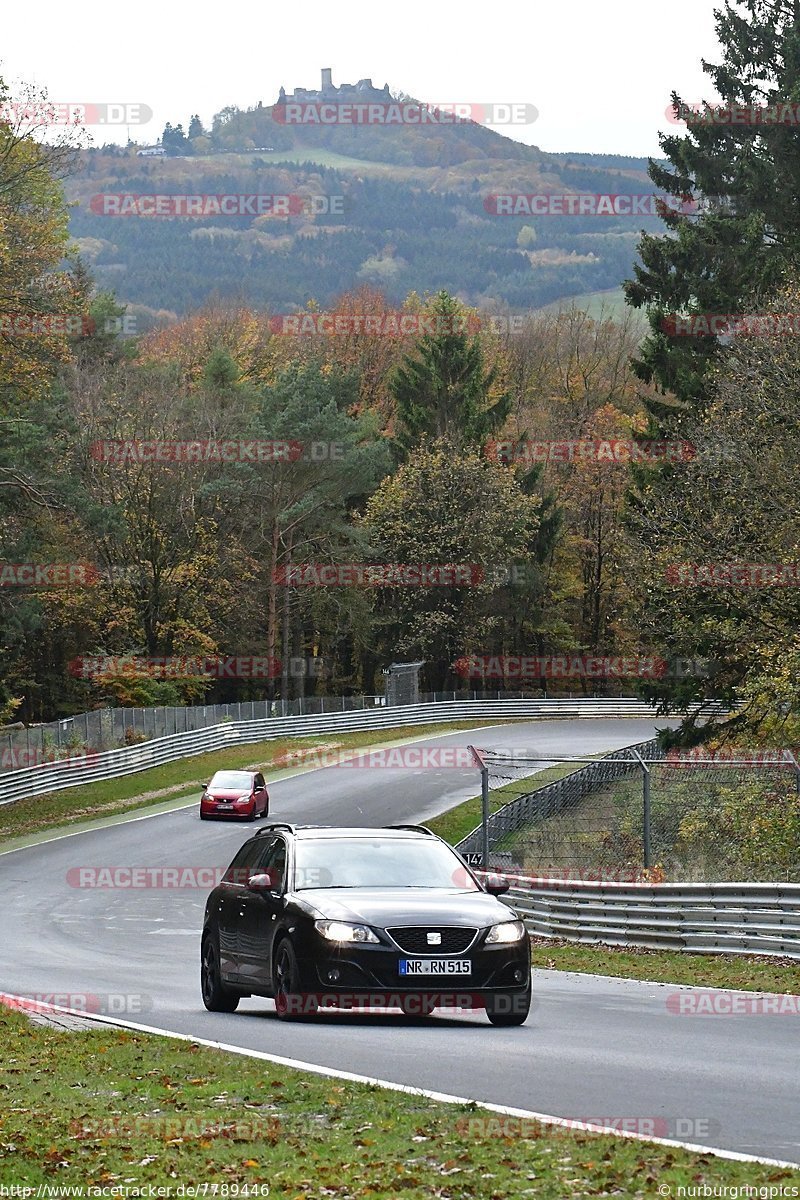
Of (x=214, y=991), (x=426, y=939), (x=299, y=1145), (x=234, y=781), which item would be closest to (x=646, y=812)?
(x=214, y=991)

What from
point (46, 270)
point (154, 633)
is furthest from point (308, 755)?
point (46, 270)

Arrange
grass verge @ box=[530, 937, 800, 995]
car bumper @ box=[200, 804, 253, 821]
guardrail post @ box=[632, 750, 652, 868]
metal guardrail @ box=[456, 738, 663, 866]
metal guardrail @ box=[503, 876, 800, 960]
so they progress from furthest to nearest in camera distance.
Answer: car bumper @ box=[200, 804, 253, 821] < metal guardrail @ box=[456, 738, 663, 866] < guardrail post @ box=[632, 750, 652, 868] < metal guardrail @ box=[503, 876, 800, 960] < grass verge @ box=[530, 937, 800, 995]

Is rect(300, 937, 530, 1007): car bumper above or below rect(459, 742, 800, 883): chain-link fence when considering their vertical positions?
above

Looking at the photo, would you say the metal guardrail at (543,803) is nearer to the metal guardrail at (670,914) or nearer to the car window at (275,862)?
the metal guardrail at (670,914)

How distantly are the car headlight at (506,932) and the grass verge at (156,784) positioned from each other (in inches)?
1302

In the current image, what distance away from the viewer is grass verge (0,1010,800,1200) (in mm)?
6863

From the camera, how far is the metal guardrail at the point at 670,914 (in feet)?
61.4

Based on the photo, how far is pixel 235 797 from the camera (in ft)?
149

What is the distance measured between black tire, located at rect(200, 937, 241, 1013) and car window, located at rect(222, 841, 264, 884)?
1.92 feet

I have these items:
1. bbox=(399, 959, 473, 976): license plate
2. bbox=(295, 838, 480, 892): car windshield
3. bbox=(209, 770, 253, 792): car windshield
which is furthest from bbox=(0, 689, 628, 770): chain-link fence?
bbox=(399, 959, 473, 976): license plate

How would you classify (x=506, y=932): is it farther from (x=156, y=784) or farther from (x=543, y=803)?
(x=156, y=784)

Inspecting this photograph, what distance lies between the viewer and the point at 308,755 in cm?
6119

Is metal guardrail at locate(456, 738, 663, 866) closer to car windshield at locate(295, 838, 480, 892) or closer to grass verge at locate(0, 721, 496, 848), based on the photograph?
car windshield at locate(295, 838, 480, 892)

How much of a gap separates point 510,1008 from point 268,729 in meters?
53.6
